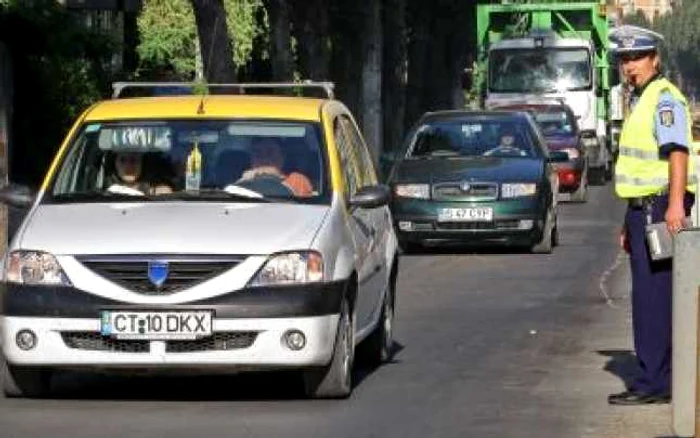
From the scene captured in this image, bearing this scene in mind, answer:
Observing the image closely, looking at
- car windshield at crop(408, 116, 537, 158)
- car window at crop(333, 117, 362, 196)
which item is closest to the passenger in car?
car window at crop(333, 117, 362, 196)

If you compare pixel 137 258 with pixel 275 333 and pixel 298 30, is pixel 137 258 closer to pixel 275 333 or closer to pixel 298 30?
pixel 275 333

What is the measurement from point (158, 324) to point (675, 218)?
2678 millimetres

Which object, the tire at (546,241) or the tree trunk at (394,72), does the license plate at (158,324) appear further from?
the tree trunk at (394,72)

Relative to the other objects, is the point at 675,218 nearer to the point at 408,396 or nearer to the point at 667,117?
the point at 667,117

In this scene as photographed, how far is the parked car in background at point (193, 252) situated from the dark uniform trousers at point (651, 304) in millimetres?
1523

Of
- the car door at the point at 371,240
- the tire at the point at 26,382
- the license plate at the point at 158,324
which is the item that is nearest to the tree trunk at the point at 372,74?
the car door at the point at 371,240

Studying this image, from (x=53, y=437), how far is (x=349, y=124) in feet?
13.0

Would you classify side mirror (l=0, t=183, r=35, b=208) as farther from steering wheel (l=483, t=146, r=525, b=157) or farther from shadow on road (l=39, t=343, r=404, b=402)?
steering wheel (l=483, t=146, r=525, b=157)

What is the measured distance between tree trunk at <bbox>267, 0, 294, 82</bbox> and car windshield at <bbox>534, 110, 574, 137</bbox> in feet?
14.7

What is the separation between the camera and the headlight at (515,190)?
23438 millimetres

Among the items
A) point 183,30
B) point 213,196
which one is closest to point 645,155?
point 213,196

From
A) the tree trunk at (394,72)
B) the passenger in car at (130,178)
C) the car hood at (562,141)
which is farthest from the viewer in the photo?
the tree trunk at (394,72)

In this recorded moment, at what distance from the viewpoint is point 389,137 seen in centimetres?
5634

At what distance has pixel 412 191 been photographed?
77.7 feet
